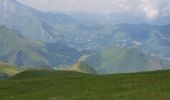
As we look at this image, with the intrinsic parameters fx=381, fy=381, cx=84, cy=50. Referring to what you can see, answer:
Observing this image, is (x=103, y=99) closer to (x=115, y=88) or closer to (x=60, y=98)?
(x=60, y=98)

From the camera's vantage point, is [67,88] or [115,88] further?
[67,88]

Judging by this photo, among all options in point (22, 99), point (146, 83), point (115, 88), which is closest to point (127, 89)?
point (115, 88)

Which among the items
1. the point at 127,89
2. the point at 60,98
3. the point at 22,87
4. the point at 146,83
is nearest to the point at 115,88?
the point at 127,89

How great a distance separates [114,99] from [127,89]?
1027cm

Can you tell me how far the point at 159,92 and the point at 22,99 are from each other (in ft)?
63.5

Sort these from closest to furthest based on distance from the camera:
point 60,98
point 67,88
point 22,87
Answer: point 60,98, point 67,88, point 22,87

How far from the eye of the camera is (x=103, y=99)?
156 ft

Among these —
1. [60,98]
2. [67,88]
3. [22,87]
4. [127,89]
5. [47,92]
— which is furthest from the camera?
[22,87]

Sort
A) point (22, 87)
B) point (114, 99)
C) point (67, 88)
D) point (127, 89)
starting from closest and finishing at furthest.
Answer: point (114, 99), point (127, 89), point (67, 88), point (22, 87)

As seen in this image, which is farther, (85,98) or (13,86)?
(13,86)

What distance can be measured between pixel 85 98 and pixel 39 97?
891 centimetres

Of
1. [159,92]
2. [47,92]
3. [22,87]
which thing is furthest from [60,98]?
[22,87]

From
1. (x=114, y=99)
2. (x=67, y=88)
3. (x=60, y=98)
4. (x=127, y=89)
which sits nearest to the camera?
(x=114, y=99)

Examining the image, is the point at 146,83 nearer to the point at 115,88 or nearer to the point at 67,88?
the point at 115,88
